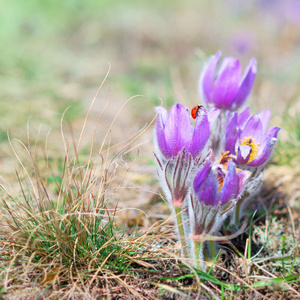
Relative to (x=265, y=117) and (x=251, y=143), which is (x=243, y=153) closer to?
(x=251, y=143)

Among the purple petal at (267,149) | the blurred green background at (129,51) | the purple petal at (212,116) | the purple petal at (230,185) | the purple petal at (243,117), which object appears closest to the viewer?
the purple petal at (230,185)

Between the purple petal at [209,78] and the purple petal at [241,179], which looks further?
the purple petal at [209,78]

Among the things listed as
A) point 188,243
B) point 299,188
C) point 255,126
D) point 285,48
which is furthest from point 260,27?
point 188,243

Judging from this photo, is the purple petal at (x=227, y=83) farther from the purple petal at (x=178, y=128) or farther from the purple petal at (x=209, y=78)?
the purple petal at (x=178, y=128)

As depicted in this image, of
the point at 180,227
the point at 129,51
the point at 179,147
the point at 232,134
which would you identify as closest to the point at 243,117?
the point at 232,134

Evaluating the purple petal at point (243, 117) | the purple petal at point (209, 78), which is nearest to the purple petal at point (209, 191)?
the purple petal at point (243, 117)

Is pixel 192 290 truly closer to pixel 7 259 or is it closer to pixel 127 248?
pixel 127 248

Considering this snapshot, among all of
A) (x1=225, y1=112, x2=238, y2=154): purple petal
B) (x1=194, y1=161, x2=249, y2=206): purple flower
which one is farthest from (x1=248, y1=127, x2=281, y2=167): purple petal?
(x1=194, y1=161, x2=249, y2=206): purple flower

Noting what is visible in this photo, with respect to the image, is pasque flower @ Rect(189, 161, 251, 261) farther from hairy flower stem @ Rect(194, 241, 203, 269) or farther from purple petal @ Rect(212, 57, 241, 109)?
purple petal @ Rect(212, 57, 241, 109)
